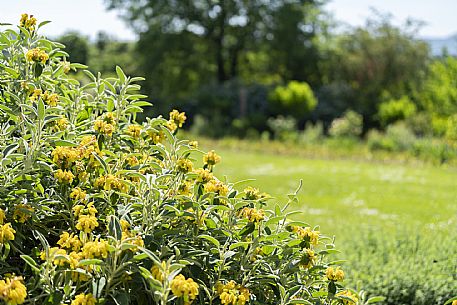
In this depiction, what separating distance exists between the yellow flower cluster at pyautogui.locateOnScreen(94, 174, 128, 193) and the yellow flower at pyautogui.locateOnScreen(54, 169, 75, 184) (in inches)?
4.1

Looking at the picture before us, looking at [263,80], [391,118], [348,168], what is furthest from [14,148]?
[263,80]

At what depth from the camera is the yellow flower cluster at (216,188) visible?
194 cm

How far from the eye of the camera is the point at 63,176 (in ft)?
6.01

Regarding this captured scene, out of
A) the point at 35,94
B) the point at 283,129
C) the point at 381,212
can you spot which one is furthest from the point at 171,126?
the point at 283,129

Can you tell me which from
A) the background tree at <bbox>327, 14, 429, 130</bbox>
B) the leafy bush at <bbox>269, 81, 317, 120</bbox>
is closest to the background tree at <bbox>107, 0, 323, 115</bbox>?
the background tree at <bbox>327, 14, 429, 130</bbox>

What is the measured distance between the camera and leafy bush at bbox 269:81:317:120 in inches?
667

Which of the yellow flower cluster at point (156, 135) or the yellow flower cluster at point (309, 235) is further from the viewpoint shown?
the yellow flower cluster at point (156, 135)

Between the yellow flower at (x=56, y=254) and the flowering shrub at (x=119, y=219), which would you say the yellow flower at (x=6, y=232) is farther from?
Answer: the yellow flower at (x=56, y=254)

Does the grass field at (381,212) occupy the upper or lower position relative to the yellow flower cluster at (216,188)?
lower

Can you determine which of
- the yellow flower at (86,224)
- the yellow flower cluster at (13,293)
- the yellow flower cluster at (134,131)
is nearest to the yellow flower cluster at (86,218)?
the yellow flower at (86,224)

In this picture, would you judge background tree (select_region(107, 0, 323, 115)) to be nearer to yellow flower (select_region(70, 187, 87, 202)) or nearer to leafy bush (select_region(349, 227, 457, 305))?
leafy bush (select_region(349, 227, 457, 305))

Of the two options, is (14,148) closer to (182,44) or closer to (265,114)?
(265,114)

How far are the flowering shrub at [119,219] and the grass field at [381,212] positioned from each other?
1.09 meters

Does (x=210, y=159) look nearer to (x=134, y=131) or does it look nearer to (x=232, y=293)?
(x=134, y=131)
